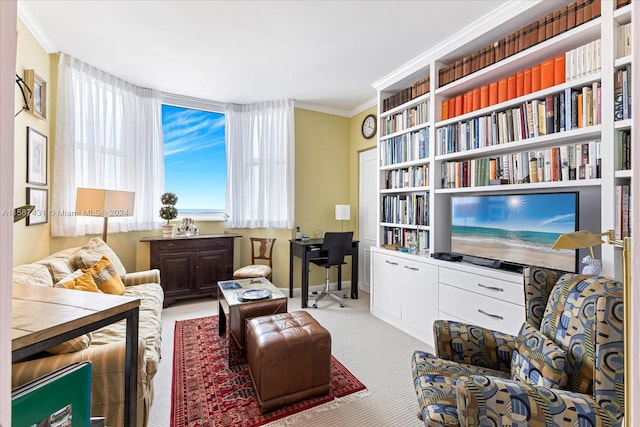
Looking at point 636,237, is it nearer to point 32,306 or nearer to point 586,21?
point 32,306

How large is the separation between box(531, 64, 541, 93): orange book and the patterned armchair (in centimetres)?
138

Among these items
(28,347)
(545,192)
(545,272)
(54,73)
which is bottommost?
(28,347)

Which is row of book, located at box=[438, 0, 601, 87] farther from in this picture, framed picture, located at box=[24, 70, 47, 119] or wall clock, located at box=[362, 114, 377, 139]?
framed picture, located at box=[24, 70, 47, 119]

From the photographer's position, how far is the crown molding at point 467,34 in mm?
2133

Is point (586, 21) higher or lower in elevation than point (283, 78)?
lower

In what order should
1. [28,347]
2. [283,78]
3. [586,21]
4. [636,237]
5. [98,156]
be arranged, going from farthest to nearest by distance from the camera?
[283,78] < [98,156] < [586,21] < [28,347] < [636,237]

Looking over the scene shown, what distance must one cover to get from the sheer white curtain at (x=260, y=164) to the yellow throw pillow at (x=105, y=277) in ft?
6.27

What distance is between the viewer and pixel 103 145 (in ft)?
11.0

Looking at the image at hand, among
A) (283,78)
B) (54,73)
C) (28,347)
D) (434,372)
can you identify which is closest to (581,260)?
(434,372)

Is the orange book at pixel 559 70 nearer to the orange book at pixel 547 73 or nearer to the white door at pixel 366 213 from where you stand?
the orange book at pixel 547 73

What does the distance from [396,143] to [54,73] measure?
3.73 metres

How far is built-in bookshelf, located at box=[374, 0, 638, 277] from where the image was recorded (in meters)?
1.66

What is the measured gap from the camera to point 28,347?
36.2 inches

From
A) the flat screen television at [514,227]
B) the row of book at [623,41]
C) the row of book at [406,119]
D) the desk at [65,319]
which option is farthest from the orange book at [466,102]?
the desk at [65,319]
